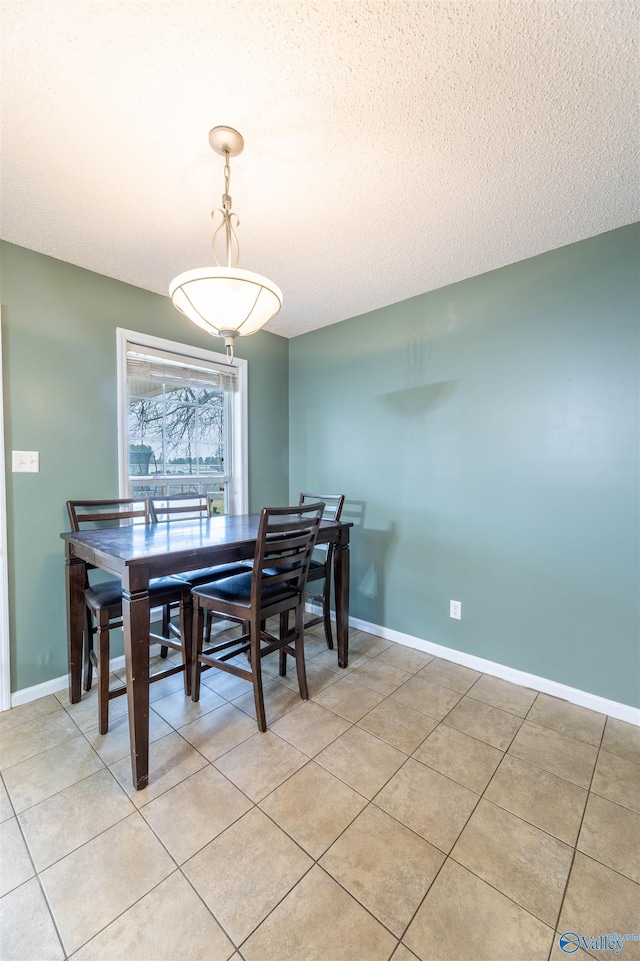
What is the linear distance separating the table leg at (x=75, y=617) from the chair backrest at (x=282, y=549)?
0.94 m

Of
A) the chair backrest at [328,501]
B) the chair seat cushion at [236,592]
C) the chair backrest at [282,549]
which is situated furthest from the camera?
the chair backrest at [328,501]

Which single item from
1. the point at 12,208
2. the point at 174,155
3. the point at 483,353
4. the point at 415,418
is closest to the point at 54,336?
the point at 12,208

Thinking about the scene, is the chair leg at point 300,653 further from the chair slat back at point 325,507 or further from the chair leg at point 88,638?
the chair leg at point 88,638

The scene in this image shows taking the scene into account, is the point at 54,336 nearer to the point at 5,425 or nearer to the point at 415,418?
the point at 5,425

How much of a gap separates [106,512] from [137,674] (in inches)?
45.8

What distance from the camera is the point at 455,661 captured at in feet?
7.91

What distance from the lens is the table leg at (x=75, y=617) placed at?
6.23 ft

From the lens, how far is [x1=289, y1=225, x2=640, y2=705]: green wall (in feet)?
6.15

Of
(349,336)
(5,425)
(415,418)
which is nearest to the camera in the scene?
(5,425)

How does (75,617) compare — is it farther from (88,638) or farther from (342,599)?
(342,599)

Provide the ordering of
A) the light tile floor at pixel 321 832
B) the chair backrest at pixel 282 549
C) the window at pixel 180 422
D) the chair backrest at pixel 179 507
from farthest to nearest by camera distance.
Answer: the window at pixel 180 422
the chair backrest at pixel 179 507
the chair backrest at pixel 282 549
the light tile floor at pixel 321 832

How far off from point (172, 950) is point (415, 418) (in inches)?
99.5

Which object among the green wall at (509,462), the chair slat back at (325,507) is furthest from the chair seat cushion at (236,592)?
A: the green wall at (509,462)

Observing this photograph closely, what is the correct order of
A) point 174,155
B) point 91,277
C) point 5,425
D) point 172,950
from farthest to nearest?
point 91,277
point 5,425
point 174,155
point 172,950
